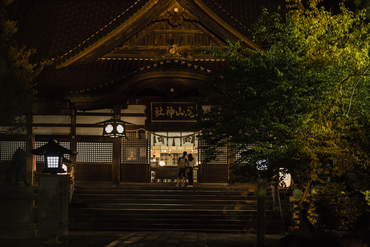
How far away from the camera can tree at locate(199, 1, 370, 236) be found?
11281 millimetres

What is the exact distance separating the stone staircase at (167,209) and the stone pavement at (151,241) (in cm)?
98

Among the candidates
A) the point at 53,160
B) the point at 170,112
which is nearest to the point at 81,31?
the point at 170,112

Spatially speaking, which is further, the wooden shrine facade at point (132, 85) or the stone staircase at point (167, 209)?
the wooden shrine facade at point (132, 85)

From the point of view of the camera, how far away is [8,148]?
20875mm

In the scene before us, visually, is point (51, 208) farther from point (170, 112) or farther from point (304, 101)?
point (170, 112)

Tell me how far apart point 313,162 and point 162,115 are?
33.3ft

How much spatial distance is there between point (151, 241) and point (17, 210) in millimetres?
3772

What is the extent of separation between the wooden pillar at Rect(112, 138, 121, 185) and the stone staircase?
0.77 m

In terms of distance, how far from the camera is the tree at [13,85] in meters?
14.8

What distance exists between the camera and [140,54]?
21156 mm

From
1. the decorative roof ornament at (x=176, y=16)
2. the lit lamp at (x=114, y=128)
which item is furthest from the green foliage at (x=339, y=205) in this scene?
the decorative roof ornament at (x=176, y=16)

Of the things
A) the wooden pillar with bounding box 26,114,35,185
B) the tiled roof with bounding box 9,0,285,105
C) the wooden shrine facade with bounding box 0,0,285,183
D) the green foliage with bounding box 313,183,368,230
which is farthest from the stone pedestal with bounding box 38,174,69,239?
the tiled roof with bounding box 9,0,285,105

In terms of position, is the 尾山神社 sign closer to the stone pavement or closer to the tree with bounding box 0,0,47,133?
the tree with bounding box 0,0,47,133

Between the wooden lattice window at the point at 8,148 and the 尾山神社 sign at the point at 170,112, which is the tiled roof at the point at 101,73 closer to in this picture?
the 尾山神社 sign at the point at 170,112
